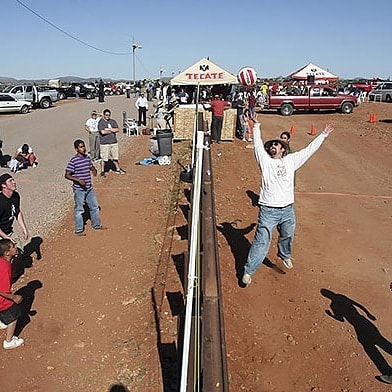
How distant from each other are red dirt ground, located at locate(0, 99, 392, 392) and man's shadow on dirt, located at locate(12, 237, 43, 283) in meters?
0.14

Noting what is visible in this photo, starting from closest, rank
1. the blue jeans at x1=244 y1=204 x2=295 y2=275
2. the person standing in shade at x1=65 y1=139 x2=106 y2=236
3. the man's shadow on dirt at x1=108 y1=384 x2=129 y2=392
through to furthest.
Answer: the man's shadow on dirt at x1=108 y1=384 x2=129 y2=392
the blue jeans at x1=244 y1=204 x2=295 y2=275
the person standing in shade at x1=65 y1=139 x2=106 y2=236

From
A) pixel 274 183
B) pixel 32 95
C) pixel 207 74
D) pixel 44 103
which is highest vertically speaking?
pixel 207 74

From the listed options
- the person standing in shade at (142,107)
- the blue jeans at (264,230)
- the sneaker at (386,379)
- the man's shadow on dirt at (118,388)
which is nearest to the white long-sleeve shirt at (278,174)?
the blue jeans at (264,230)

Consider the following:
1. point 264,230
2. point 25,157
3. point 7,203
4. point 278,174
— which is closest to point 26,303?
point 7,203

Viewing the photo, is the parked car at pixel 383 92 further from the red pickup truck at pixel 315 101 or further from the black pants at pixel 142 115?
the black pants at pixel 142 115

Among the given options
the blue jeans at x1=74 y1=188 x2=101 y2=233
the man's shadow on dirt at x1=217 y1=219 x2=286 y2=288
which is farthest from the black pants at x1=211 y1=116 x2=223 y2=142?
the blue jeans at x1=74 y1=188 x2=101 y2=233

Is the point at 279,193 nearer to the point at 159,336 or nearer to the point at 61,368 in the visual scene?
the point at 159,336

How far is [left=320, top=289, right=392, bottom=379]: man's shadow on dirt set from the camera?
16.5 ft

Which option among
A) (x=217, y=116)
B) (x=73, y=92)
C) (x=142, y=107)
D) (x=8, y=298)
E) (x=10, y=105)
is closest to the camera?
(x=8, y=298)

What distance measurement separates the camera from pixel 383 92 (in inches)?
1679

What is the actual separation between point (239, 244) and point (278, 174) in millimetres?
2382

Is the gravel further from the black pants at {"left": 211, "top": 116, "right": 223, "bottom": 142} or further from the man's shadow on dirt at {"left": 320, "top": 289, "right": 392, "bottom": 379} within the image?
the man's shadow on dirt at {"left": 320, "top": 289, "right": 392, "bottom": 379}

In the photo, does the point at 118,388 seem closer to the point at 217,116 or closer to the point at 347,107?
the point at 217,116

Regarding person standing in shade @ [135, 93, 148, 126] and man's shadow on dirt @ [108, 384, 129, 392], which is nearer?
man's shadow on dirt @ [108, 384, 129, 392]
